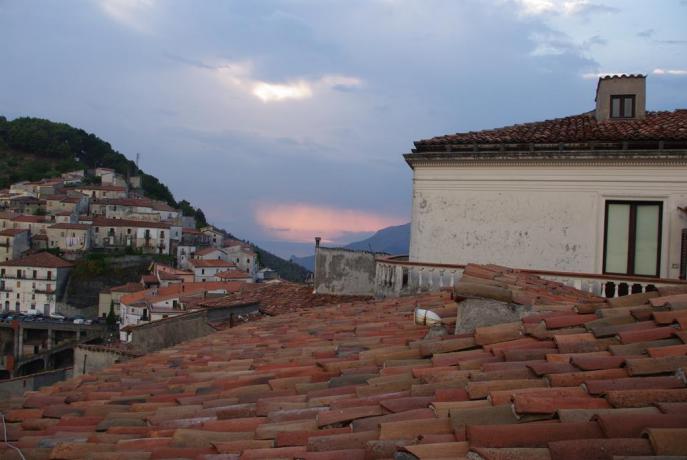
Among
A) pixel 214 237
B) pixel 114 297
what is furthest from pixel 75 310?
pixel 214 237

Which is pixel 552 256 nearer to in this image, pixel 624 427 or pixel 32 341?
pixel 624 427

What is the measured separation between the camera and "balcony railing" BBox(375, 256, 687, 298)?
11.4m

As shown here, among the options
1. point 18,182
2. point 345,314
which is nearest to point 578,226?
point 345,314

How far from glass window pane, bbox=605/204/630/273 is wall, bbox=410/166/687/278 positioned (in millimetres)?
226

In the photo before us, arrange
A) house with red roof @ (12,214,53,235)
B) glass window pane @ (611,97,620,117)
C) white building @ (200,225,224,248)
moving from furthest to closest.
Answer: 1. white building @ (200,225,224,248)
2. house with red roof @ (12,214,53,235)
3. glass window pane @ (611,97,620,117)

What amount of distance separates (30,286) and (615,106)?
315ft

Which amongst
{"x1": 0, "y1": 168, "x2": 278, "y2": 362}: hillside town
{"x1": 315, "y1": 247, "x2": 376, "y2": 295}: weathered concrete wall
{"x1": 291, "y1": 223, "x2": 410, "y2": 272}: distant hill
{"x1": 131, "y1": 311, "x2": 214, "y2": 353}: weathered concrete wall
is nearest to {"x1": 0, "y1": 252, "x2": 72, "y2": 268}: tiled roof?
{"x1": 0, "y1": 168, "x2": 278, "y2": 362}: hillside town

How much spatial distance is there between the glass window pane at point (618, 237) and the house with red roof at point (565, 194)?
0.02m

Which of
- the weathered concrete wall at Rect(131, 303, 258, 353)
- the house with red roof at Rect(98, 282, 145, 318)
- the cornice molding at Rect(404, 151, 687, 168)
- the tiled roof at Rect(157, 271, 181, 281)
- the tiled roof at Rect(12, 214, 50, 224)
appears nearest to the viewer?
the cornice molding at Rect(404, 151, 687, 168)

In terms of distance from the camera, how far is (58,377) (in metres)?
34.9

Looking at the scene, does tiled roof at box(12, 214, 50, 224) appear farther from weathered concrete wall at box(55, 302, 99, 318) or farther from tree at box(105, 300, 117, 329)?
tree at box(105, 300, 117, 329)

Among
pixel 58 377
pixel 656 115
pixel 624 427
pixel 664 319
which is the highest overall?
pixel 656 115

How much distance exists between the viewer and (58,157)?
162m

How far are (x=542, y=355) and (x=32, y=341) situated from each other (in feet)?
287
